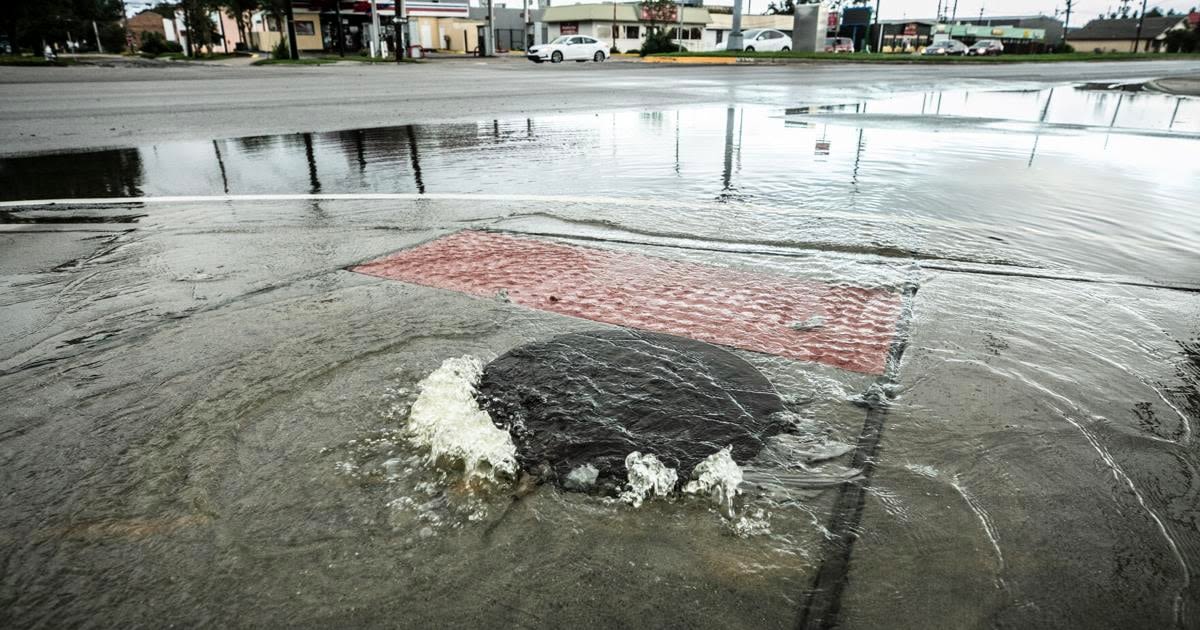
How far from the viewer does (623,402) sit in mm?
2045

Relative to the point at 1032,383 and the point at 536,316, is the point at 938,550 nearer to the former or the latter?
the point at 1032,383

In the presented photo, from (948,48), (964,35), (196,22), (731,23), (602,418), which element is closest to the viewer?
(602,418)

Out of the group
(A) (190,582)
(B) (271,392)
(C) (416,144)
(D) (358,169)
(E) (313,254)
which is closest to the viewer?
(A) (190,582)

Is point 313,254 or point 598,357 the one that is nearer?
point 598,357

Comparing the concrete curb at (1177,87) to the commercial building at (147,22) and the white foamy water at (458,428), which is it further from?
the commercial building at (147,22)

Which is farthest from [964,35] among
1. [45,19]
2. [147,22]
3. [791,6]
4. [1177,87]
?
[147,22]

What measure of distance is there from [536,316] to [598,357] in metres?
0.48

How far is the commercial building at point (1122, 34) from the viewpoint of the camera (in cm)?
9538

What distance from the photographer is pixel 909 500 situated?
1633 millimetres

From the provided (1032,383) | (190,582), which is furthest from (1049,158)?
(190,582)

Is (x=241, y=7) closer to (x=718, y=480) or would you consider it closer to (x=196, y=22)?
(x=196, y=22)

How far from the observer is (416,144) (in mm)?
7742

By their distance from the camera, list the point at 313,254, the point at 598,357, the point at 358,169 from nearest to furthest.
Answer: the point at 598,357 → the point at 313,254 → the point at 358,169

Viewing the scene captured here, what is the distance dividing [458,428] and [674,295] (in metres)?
1.35
